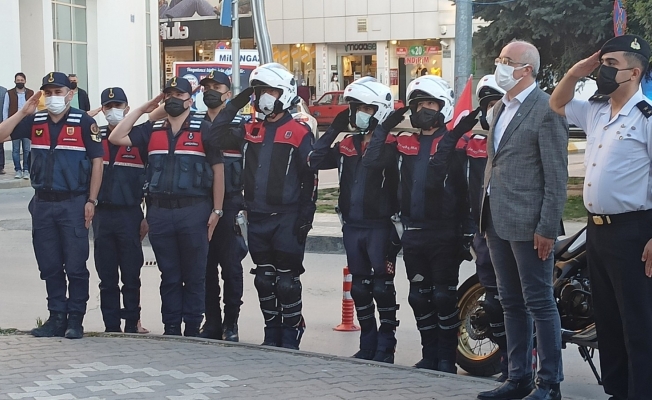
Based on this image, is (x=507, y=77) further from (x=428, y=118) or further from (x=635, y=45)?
(x=428, y=118)

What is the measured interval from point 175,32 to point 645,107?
47.7 m

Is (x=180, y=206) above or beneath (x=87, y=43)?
beneath

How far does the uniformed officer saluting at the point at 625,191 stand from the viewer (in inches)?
196

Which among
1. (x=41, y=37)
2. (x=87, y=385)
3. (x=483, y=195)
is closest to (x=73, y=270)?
(x=87, y=385)

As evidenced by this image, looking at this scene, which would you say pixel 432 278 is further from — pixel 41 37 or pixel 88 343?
pixel 41 37

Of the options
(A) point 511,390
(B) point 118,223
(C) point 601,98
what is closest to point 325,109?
(B) point 118,223

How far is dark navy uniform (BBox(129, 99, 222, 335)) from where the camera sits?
7406mm

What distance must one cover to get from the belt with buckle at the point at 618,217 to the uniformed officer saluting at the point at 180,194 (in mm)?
3265

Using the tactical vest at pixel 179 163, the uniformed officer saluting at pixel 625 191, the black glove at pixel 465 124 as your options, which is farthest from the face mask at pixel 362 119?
the uniformed officer saluting at pixel 625 191

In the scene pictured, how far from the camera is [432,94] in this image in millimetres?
6609

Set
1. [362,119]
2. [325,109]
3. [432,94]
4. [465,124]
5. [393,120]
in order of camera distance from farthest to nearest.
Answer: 1. [325,109]
2. [362,119]
3. [393,120]
4. [432,94]
5. [465,124]

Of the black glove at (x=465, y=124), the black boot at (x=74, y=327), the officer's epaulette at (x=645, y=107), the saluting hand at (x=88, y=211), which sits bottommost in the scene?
the black boot at (x=74, y=327)

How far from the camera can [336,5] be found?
5206 cm

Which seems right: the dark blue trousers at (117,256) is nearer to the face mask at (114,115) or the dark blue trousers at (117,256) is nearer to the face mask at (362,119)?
the face mask at (114,115)
